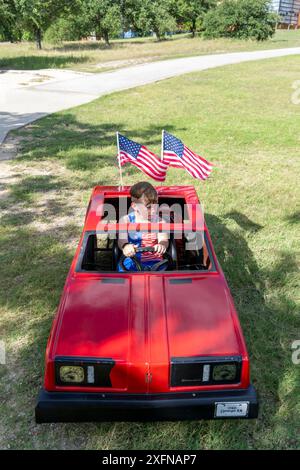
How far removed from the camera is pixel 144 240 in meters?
4.07

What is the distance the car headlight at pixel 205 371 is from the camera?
2.88 m

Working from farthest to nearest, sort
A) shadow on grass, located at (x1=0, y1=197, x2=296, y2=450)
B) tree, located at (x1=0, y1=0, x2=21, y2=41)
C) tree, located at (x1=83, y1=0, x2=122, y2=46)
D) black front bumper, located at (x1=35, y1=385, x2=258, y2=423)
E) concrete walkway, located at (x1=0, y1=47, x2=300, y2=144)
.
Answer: tree, located at (x1=83, y1=0, x2=122, y2=46) < tree, located at (x1=0, y1=0, x2=21, y2=41) < concrete walkway, located at (x1=0, y1=47, x2=300, y2=144) < shadow on grass, located at (x1=0, y1=197, x2=296, y2=450) < black front bumper, located at (x1=35, y1=385, x2=258, y2=423)

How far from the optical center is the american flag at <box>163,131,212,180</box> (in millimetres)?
4867

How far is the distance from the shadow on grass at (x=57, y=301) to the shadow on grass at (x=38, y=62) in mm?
20373

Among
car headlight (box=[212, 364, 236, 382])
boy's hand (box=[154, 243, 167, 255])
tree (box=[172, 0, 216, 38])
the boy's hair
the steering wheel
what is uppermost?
tree (box=[172, 0, 216, 38])

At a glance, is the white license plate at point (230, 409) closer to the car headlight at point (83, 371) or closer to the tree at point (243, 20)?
the car headlight at point (83, 371)

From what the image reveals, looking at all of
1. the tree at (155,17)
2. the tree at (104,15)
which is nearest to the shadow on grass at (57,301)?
the tree at (104,15)

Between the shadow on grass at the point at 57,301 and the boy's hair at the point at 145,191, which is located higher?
the boy's hair at the point at 145,191

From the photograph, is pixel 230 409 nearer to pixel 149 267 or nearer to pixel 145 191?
pixel 149 267

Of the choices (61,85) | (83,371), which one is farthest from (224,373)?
(61,85)

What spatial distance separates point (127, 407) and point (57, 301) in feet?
6.83

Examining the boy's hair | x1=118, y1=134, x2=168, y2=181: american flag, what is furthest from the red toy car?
x1=118, y1=134, x2=168, y2=181: american flag

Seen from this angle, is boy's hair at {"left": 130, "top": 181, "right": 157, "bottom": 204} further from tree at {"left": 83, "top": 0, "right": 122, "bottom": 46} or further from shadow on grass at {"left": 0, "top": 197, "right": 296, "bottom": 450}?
tree at {"left": 83, "top": 0, "right": 122, "bottom": 46}

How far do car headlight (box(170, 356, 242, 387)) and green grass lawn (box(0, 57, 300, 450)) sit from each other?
0.51m
